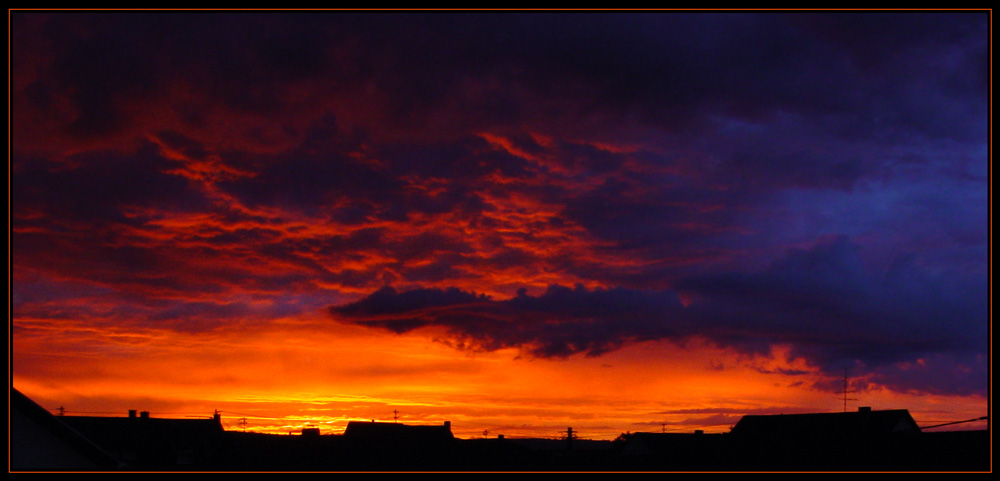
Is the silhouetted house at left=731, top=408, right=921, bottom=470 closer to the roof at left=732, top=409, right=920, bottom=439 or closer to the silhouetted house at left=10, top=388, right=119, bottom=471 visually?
the roof at left=732, top=409, right=920, bottom=439

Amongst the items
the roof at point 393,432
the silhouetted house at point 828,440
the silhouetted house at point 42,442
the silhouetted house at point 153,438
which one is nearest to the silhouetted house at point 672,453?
the silhouetted house at point 828,440

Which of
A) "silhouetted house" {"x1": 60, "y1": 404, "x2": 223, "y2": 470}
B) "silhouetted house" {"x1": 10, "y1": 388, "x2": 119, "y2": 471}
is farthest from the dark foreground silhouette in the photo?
"silhouetted house" {"x1": 10, "y1": 388, "x2": 119, "y2": 471}

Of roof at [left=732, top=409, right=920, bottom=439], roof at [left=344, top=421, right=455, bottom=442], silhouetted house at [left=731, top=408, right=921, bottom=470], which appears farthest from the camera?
roof at [left=344, top=421, right=455, bottom=442]

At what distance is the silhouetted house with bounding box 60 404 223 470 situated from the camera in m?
61.0

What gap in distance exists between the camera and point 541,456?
67.6 m

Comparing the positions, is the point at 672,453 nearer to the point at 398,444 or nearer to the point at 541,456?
the point at 541,456

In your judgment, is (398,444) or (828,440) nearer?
(828,440)

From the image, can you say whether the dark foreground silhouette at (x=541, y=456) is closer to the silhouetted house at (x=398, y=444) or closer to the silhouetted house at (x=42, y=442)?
the silhouetted house at (x=398, y=444)

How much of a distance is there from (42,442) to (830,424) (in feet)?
194

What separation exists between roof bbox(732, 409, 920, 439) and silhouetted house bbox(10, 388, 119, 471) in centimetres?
5417

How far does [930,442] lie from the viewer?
42.9 m

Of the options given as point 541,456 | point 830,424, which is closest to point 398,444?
point 541,456
